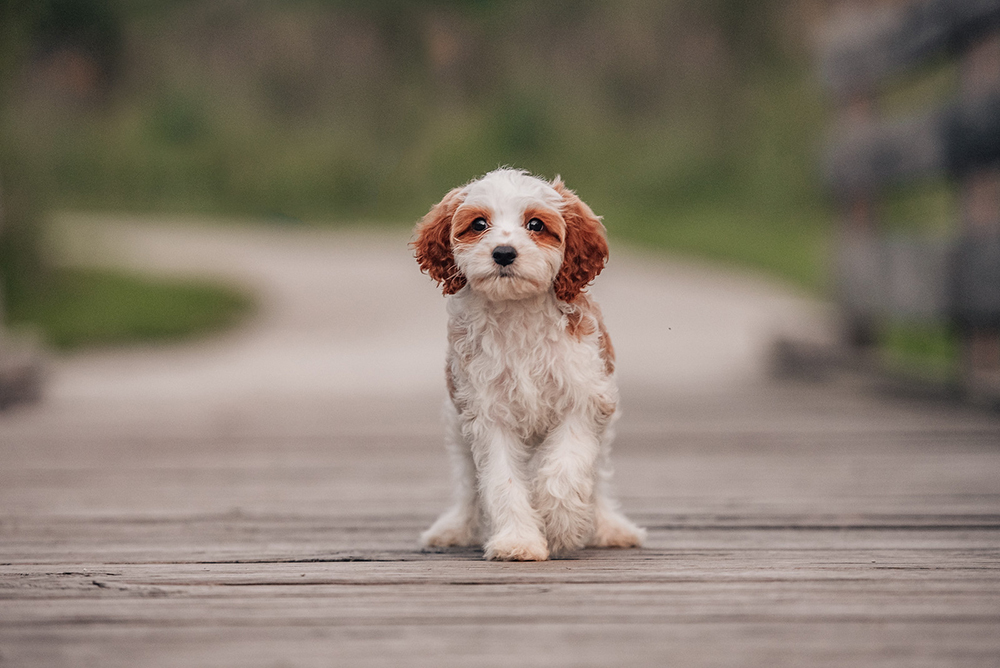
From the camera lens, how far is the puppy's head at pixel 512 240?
3.15 m

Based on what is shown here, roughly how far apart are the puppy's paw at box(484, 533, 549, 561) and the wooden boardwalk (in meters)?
0.07

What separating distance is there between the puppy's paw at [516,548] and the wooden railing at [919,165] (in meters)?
4.22

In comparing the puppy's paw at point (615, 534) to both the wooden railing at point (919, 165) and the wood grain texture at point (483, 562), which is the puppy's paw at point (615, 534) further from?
the wooden railing at point (919, 165)

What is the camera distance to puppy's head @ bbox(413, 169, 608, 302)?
315 cm

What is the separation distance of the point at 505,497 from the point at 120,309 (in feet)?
55.7

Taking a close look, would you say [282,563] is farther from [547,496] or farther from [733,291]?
[733,291]

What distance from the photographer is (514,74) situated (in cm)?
2738

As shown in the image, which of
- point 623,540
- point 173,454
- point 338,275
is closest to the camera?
point 623,540

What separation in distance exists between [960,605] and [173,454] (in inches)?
169

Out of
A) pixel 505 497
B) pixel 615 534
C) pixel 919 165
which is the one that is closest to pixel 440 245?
pixel 505 497

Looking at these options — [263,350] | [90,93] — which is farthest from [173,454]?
[90,93]

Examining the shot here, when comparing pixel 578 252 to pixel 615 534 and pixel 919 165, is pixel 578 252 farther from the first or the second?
pixel 919 165

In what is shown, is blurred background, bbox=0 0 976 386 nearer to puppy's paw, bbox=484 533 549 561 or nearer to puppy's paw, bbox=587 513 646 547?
puppy's paw, bbox=587 513 646 547

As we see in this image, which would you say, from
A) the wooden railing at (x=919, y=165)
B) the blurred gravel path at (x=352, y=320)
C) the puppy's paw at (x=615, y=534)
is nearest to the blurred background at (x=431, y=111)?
the blurred gravel path at (x=352, y=320)
